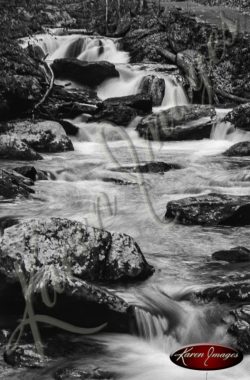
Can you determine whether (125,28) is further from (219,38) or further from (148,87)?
(148,87)

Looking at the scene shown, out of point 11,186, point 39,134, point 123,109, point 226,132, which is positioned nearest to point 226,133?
point 226,132

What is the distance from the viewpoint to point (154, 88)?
58.1ft

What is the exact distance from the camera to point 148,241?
311 inches

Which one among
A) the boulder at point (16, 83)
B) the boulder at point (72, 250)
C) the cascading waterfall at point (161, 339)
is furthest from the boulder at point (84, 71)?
the cascading waterfall at point (161, 339)

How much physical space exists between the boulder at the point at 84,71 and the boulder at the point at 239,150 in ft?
22.9

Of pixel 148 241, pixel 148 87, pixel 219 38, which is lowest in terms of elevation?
pixel 148 241

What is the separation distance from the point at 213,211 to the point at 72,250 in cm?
318

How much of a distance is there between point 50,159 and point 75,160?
62 cm

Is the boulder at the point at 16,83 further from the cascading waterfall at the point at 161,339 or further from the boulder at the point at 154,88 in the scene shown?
the cascading waterfall at the point at 161,339

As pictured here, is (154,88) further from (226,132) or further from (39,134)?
(39,134)

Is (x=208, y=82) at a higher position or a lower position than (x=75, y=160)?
higher

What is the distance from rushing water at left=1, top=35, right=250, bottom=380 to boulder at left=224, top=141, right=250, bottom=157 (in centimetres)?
41

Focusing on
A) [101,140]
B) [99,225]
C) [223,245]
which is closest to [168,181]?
A: [99,225]

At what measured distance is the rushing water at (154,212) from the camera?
5.11m
